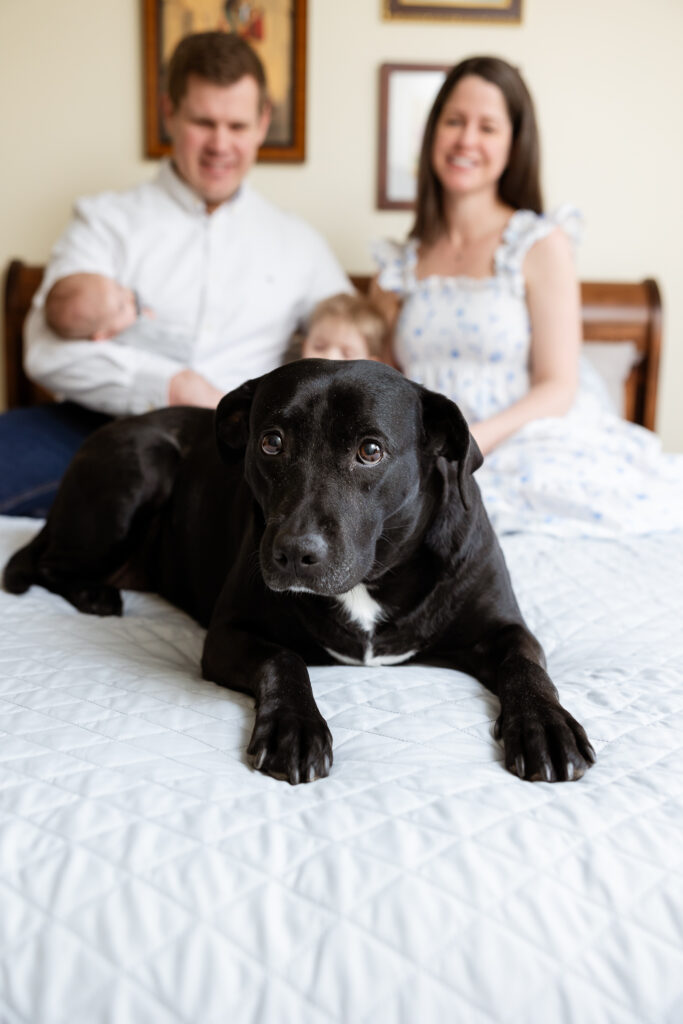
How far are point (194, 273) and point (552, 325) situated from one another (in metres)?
1.11

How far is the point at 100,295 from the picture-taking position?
101 inches

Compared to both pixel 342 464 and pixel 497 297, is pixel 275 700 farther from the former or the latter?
pixel 497 297

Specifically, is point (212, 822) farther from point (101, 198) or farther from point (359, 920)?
point (101, 198)

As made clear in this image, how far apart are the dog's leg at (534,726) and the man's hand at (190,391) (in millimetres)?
1446

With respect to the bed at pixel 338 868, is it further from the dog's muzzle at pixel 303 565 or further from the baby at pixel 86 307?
the baby at pixel 86 307

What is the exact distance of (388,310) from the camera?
9.20 feet

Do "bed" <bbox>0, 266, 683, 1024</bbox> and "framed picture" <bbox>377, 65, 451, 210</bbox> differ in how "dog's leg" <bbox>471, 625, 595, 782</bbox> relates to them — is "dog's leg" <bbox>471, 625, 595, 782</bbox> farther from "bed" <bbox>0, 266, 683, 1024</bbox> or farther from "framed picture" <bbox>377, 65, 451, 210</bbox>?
"framed picture" <bbox>377, 65, 451, 210</bbox>

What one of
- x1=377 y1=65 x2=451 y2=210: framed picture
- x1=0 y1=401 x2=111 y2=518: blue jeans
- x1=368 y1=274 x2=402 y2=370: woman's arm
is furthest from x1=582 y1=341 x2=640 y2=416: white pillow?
x1=0 y1=401 x2=111 y2=518: blue jeans

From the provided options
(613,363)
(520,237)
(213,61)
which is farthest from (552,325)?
(213,61)

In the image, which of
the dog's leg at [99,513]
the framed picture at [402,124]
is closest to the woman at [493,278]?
the framed picture at [402,124]

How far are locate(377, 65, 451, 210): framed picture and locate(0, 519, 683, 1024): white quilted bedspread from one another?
2.48 metres

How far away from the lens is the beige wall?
3.14 meters

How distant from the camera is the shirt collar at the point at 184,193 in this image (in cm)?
285

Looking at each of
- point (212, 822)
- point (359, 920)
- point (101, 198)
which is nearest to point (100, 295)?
point (101, 198)
